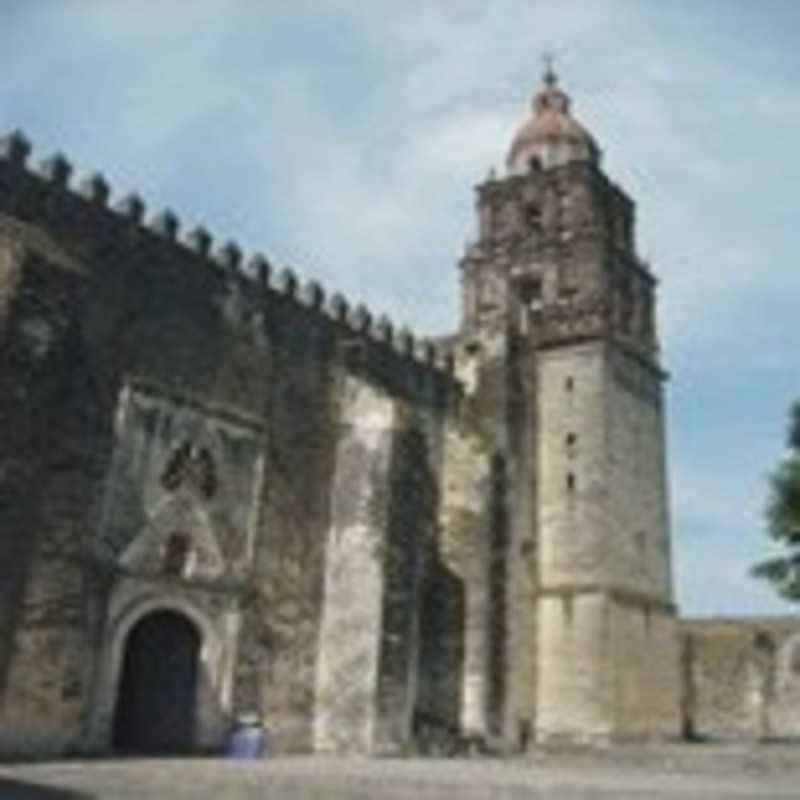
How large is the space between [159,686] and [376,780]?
5.73 m

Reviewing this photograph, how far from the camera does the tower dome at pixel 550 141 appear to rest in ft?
86.5

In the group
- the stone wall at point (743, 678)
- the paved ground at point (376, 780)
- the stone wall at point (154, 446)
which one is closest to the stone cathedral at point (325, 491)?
the stone wall at point (154, 446)

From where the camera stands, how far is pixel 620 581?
22125 mm

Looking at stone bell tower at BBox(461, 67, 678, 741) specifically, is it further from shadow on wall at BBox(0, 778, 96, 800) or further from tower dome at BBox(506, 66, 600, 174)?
shadow on wall at BBox(0, 778, 96, 800)

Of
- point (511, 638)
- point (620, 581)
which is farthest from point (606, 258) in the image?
point (511, 638)

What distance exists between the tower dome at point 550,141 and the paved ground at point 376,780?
14.5 metres

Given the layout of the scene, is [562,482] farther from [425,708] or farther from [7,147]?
[7,147]

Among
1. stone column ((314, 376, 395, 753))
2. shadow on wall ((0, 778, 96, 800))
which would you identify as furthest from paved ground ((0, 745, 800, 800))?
stone column ((314, 376, 395, 753))

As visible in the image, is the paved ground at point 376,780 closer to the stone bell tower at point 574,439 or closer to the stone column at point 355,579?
the stone column at point 355,579

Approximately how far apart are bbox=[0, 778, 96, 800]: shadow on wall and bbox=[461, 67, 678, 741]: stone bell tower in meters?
11.8

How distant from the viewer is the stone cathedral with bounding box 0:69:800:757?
14.1 metres

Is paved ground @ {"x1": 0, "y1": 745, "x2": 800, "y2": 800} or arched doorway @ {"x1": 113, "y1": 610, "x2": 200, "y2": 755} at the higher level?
arched doorway @ {"x1": 113, "y1": 610, "x2": 200, "y2": 755}

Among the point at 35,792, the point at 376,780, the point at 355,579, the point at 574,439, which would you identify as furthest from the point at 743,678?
the point at 35,792

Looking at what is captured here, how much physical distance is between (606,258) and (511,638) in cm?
841
